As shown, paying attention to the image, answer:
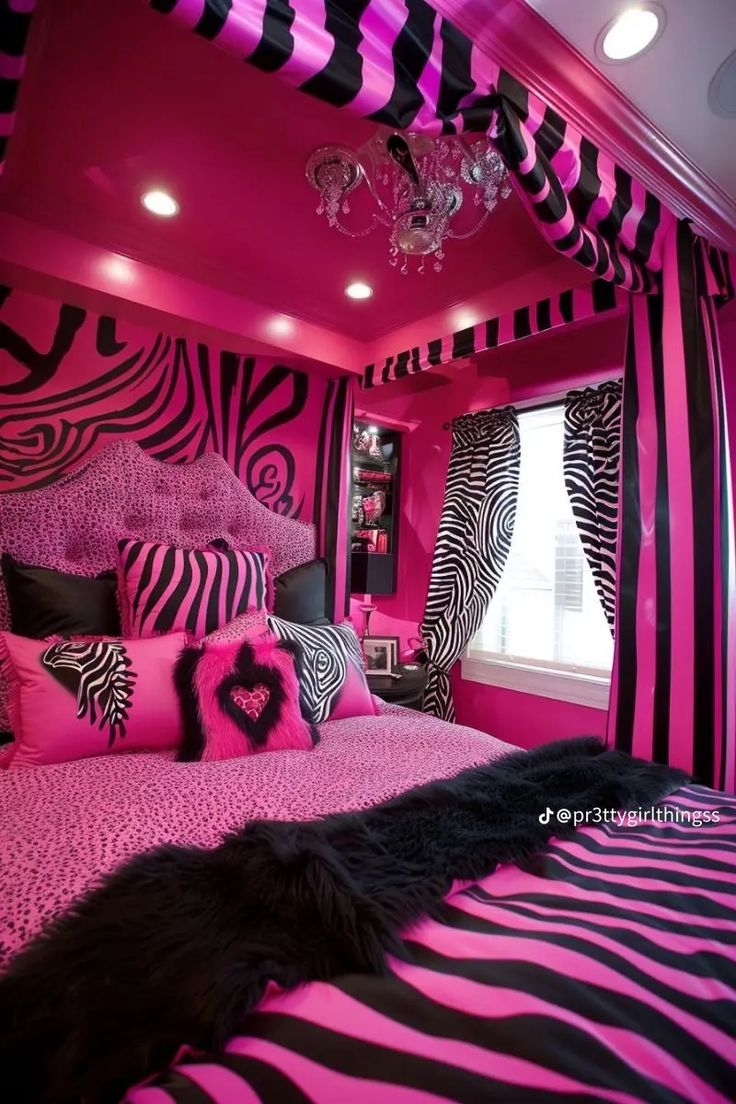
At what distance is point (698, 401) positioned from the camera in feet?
5.60

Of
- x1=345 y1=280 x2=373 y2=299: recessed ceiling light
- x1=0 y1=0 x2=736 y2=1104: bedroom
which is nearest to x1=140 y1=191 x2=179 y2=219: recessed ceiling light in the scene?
x1=0 y1=0 x2=736 y2=1104: bedroom

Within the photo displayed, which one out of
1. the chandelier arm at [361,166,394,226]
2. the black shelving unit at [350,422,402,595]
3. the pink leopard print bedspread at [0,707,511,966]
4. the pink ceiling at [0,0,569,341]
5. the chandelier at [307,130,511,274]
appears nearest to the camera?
the pink leopard print bedspread at [0,707,511,966]

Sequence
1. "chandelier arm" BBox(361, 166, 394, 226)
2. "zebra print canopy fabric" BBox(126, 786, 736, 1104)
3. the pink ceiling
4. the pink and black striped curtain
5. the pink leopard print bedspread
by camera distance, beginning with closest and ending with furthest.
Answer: "zebra print canopy fabric" BBox(126, 786, 736, 1104)
the pink leopard print bedspread
the pink and black striped curtain
the pink ceiling
"chandelier arm" BBox(361, 166, 394, 226)

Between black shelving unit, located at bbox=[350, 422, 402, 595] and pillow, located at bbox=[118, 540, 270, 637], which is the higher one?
black shelving unit, located at bbox=[350, 422, 402, 595]

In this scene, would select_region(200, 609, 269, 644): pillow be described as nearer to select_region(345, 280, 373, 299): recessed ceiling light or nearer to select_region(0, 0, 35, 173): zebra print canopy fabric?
select_region(0, 0, 35, 173): zebra print canopy fabric

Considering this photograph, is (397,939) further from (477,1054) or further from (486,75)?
(486,75)

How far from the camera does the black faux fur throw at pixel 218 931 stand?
52 cm

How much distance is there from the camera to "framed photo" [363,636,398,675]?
8.72 feet

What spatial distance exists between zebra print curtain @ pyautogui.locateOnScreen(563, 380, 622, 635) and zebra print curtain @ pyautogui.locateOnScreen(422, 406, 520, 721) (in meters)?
0.38

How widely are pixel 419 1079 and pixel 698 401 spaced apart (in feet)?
6.21

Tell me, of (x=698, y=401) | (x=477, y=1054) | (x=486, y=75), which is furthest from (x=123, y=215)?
(x=477, y=1054)

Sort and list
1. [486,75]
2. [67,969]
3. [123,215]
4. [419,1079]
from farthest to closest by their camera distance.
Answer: [123,215], [486,75], [67,969], [419,1079]

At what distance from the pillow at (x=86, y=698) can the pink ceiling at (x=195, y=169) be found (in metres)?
1.46

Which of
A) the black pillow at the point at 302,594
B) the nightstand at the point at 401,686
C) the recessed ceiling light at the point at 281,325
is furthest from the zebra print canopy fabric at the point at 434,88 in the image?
the nightstand at the point at 401,686
